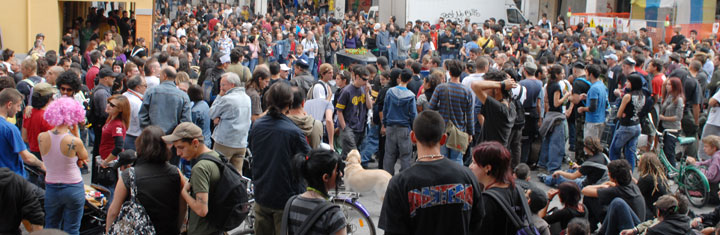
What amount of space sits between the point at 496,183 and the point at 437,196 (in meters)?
0.64

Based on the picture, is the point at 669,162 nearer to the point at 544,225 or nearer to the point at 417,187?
the point at 544,225

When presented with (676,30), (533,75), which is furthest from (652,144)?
(676,30)

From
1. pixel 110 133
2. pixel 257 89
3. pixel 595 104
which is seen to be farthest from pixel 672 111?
pixel 110 133

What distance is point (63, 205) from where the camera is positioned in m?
6.14

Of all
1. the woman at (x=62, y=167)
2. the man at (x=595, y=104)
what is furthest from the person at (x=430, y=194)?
the man at (x=595, y=104)

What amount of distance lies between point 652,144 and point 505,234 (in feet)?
24.5

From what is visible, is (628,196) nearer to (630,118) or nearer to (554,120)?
(630,118)

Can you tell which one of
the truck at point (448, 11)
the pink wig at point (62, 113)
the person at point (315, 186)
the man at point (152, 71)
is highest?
the truck at point (448, 11)

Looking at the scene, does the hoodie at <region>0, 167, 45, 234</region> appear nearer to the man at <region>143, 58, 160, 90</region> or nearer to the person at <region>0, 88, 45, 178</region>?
the person at <region>0, 88, 45, 178</region>

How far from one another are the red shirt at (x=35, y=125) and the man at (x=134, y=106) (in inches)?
32.5

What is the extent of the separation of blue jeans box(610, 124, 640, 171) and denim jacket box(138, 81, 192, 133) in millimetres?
6246

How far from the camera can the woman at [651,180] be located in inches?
289

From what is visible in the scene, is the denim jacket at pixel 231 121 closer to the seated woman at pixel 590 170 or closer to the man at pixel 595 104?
the seated woman at pixel 590 170

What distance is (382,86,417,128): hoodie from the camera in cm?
884
